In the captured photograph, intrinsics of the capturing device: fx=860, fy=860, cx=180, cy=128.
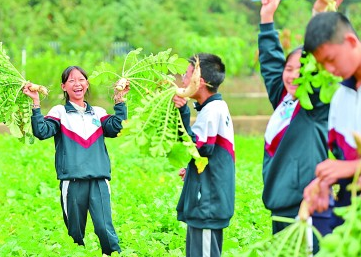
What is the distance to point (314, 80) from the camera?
13.9 feet

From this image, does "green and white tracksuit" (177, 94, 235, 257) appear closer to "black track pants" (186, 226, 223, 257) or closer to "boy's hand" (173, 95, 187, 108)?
"black track pants" (186, 226, 223, 257)

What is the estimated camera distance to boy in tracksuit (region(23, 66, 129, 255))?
665 cm

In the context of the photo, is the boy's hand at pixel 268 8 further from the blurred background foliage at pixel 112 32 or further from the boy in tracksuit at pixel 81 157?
the blurred background foliage at pixel 112 32

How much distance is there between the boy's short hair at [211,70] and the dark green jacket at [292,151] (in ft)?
2.45

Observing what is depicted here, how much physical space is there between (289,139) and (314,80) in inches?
24.5

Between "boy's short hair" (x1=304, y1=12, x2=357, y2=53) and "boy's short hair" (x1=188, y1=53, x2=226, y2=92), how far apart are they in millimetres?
1705

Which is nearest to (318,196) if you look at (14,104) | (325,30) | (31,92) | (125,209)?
(325,30)

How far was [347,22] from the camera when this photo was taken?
3906mm

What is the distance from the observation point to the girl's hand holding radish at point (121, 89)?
20.6 feet

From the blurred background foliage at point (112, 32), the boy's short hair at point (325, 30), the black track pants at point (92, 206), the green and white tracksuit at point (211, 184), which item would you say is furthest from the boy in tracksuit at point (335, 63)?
the blurred background foliage at point (112, 32)

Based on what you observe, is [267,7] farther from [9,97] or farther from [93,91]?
[93,91]

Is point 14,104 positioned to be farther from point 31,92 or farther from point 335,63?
point 335,63

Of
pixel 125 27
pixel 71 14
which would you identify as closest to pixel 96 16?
pixel 71 14

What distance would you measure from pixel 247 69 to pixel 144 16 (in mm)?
3470
